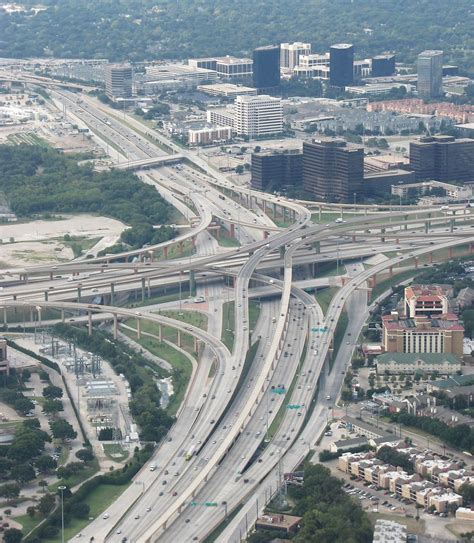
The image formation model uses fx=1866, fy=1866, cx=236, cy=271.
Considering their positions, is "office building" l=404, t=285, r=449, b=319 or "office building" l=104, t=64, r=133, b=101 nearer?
"office building" l=404, t=285, r=449, b=319

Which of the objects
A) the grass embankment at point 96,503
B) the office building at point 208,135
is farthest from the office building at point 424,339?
the office building at point 208,135

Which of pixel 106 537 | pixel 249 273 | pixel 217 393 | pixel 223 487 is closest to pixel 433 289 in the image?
pixel 249 273

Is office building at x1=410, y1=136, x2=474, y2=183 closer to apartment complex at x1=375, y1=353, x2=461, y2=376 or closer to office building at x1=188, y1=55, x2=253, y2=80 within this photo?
apartment complex at x1=375, y1=353, x2=461, y2=376

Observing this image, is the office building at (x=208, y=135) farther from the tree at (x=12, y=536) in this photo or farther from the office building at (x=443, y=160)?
the tree at (x=12, y=536)

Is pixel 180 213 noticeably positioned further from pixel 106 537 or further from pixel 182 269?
pixel 106 537

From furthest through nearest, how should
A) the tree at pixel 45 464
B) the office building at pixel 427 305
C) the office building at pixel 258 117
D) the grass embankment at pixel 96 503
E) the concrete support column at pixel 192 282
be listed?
1. the office building at pixel 258 117
2. the concrete support column at pixel 192 282
3. the office building at pixel 427 305
4. the tree at pixel 45 464
5. the grass embankment at pixel 96 503

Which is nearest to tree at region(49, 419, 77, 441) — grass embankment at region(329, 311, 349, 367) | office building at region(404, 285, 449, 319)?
grass embankment at region(329, 311, 349, 367)
